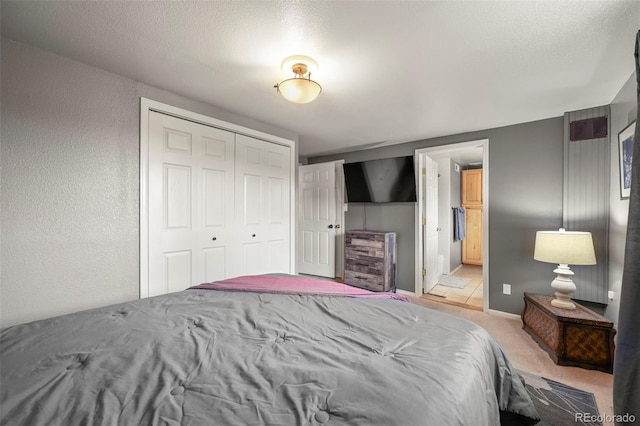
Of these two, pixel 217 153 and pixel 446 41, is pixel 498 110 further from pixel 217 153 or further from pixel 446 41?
pixel 217 153

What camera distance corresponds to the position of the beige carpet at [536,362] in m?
1.82

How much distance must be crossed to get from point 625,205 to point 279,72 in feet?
9.44

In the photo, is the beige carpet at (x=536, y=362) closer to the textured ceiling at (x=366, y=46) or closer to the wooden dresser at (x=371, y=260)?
the wooden dresser at (x=371, y=260)

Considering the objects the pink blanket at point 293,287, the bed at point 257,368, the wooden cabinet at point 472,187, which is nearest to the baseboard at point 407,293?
the pink blanket at point 293,287

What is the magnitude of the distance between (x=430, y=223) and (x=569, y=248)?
186 cm

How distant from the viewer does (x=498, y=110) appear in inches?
105

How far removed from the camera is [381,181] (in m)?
4.08

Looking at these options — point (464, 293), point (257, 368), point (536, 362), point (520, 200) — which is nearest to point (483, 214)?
point (520, 200)

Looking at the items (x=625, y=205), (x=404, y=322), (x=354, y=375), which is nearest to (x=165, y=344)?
(x=354, y=375)

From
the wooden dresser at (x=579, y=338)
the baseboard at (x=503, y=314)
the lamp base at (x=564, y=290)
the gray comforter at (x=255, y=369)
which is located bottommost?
the baseboard at (x=503, y=314)

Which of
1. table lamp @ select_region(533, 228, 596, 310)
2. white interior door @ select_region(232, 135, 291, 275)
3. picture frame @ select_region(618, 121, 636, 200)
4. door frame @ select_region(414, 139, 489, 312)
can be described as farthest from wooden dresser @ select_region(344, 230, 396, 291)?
picture frame @ select_region(618, 121, 636, 200)

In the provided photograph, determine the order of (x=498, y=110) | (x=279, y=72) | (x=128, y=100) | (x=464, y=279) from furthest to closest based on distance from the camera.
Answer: (x=464, y=279) → (x=498, y=110) → (x=128, y=100) → (x=279, y=72)

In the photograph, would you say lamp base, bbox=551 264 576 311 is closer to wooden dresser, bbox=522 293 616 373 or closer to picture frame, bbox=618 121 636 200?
wooden dresser, bbox=522 293 616 373

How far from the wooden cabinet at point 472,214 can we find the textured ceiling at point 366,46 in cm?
344
